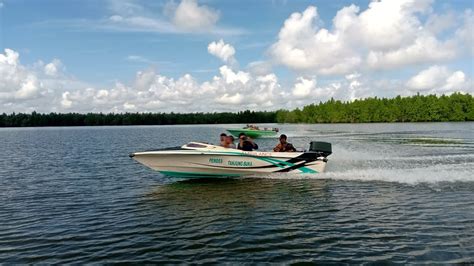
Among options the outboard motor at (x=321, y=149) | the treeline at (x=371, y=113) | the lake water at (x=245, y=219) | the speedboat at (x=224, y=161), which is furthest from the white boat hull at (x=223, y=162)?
the treeline at (x=371, y=113)

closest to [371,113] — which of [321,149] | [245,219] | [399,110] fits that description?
[399,110]

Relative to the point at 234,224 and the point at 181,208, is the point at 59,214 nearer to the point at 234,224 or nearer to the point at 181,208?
the point at 181,208

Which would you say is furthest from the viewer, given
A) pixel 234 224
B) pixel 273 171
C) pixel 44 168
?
pixel 44 168

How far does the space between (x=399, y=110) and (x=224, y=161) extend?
14727cm

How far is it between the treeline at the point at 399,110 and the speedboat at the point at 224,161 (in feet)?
470

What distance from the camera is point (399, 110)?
150750 millimetres

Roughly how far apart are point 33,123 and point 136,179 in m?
205

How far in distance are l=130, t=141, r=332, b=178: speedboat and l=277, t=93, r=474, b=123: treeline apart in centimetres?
14335


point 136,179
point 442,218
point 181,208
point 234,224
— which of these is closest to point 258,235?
point 234,224

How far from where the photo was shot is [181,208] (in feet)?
41.6

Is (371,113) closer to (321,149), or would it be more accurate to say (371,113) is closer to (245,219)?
(321,149)

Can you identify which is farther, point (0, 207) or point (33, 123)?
point (33, 123)

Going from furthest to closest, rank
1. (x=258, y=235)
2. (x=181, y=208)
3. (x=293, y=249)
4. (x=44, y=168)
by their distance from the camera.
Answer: (x=44, y=168) < (x=181, y=208) < (x=258, y=235) < (x=293, y=249)

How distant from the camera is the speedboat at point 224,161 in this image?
17281mm
